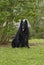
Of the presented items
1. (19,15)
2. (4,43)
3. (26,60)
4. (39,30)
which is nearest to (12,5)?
(19,15)

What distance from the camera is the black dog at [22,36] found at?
10359mm

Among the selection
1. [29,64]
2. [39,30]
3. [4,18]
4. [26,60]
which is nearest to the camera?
[29,64]

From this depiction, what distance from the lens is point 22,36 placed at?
1052 centimetres

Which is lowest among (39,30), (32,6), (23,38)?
(39,30)

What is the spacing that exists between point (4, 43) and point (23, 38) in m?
2.10

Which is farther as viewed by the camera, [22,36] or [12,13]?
[12,13]

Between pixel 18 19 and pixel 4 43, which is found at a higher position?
pixel 18 19

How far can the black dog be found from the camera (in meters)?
10.4

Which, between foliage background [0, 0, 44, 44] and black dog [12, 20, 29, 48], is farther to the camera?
foliage background [0, 0, 44, 44]

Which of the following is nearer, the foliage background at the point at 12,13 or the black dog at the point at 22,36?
the black dog at the point at 22,36

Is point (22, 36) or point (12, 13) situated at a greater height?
point (12, 13)

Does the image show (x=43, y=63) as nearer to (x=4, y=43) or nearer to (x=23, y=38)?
(x=23, y=38)

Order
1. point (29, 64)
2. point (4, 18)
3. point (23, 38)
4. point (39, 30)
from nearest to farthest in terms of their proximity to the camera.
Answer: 1. point (29, 64)
2. point (23, 38)
3. point (4, 18)
4. point (39, 30)

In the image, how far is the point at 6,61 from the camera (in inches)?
291
